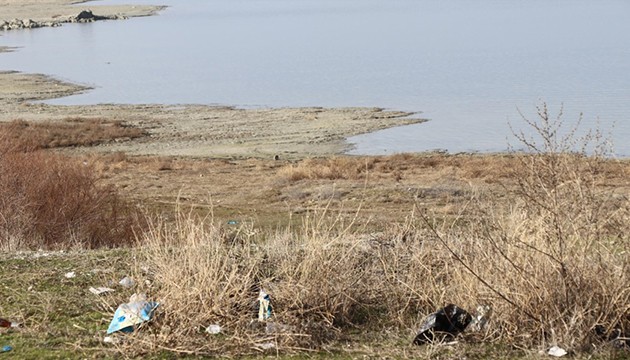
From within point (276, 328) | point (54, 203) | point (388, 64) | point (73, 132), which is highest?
point (276, 328)

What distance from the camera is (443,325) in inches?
288

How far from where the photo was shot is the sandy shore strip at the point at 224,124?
114 feet

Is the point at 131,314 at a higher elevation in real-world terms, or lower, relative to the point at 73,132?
higher

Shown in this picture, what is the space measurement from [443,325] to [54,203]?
12009 mm

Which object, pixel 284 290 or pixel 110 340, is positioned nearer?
pixel 110 340

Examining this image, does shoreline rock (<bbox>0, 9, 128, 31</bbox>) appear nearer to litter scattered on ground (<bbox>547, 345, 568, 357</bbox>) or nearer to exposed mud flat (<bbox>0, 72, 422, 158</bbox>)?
exposed mud flat (<bbox>0, 72, 422, 158</bbox>)

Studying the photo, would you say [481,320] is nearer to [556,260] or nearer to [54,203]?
[556,260]

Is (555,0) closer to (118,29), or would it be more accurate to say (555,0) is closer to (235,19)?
(235,19)

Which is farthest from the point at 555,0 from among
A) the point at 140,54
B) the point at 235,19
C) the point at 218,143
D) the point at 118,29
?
the point at 218,143

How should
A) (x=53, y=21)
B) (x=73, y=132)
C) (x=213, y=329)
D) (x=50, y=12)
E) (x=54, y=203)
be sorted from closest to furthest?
(x=213, y=329) < (x=54, y=203) < (x=73, y=132) < (x=53, y=21) < (x=50, y=12)

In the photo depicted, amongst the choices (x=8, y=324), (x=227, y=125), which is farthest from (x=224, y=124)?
(x=8, y=324)

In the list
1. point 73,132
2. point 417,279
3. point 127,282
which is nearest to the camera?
point 417,279

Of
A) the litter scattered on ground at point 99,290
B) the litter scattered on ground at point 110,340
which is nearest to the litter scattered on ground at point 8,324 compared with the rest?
the litter scattered on ground at point 99,290

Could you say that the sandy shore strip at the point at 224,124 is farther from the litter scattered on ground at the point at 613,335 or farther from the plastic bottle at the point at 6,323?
the litter scattered on ground at the point at 613,335
